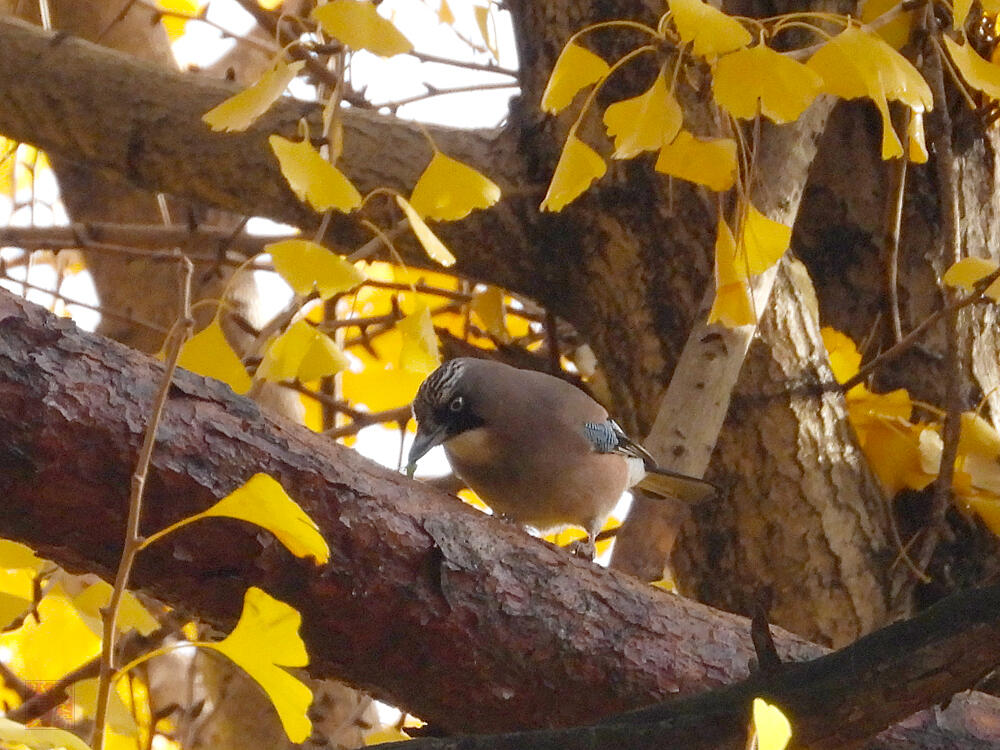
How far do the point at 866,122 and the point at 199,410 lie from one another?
4.99 feet

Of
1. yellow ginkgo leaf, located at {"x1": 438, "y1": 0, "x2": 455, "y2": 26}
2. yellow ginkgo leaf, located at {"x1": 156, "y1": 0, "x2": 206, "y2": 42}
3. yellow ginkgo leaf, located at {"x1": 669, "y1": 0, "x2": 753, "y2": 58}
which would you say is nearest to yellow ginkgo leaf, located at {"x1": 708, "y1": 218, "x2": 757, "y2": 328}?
yellow ginkgo leaf, located at {"x1": 669, "y1": 0, "x2": 753, "y2": 58}

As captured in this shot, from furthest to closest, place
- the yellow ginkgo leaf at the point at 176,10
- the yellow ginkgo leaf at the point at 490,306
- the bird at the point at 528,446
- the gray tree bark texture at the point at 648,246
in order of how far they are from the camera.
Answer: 1. the yellow ginkgo leaf at the point at 176,10
2. the yellow ginkgo leaf at the point at 490,306
3. the bird at the point at 528,446
4. the gray tree bark texture at the point at 648,246

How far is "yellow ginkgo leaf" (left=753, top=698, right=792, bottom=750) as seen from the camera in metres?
0.79

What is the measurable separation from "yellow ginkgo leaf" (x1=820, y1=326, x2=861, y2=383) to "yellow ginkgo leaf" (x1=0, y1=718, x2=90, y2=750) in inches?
63.9

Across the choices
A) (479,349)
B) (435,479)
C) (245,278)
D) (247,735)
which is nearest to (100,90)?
(245,278)

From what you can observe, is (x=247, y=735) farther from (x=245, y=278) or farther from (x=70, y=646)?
(x=245, y=278)

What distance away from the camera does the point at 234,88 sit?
2.24 meters

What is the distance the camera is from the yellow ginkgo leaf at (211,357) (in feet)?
4.97

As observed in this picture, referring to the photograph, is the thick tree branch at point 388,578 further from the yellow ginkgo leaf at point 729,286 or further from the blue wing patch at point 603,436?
the blue wing patch at point 603,436

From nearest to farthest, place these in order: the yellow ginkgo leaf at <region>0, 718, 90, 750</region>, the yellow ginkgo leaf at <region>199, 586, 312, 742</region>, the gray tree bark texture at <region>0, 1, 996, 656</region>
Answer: the yellow ginkgo leaf at <region>0, 718, 90, 750</region>, the yellow ginkgo leaf at <region>199, 586, 312, 742</region>, the gray tree bark texture at <region>0, 1, 996, 656</region>

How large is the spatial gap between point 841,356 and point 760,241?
0.74 meters

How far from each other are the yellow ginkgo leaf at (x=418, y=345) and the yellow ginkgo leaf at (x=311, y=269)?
0.11 metres

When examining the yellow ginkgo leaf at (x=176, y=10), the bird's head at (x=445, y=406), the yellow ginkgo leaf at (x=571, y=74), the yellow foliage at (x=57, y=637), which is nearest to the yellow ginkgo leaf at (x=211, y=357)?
the yellow foliage at (x=57, y=637)

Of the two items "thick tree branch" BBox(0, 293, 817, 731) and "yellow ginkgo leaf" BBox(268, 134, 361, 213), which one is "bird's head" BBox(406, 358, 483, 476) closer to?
"thick tree branch" BBox(0, 293, 817, 731)
